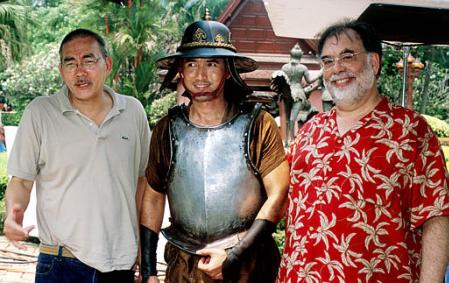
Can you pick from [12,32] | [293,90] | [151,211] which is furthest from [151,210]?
[12,32]

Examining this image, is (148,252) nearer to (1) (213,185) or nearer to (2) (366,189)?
(1) (213,185)

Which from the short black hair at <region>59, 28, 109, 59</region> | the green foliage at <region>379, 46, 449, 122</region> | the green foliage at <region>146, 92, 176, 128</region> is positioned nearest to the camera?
the short black hair at <region>59, 28, 109, 59</region>

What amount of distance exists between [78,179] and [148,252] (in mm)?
459

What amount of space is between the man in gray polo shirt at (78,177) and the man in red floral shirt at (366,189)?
865 millimetres

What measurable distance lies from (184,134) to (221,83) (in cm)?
28

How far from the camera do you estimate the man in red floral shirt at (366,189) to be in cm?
196

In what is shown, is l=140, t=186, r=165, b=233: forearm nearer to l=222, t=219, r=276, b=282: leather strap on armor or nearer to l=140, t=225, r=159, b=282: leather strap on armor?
l=140, t=225, r=159, b=282: leather strap on armor

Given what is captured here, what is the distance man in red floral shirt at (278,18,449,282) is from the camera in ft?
6.43

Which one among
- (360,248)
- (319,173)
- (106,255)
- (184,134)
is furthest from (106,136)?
(360,248)

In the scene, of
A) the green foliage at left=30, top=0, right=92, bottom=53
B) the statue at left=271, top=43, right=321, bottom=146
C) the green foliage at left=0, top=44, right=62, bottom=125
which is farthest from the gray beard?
the green foliage at left=30, top=0, right=92, bottom=53

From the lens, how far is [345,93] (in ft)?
6.86

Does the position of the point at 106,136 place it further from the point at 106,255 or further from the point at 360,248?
the point at 360,248

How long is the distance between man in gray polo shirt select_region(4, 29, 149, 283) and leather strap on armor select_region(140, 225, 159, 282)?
99mm

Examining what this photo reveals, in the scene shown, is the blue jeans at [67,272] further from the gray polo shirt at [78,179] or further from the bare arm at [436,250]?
the bare arm at [436,250]
